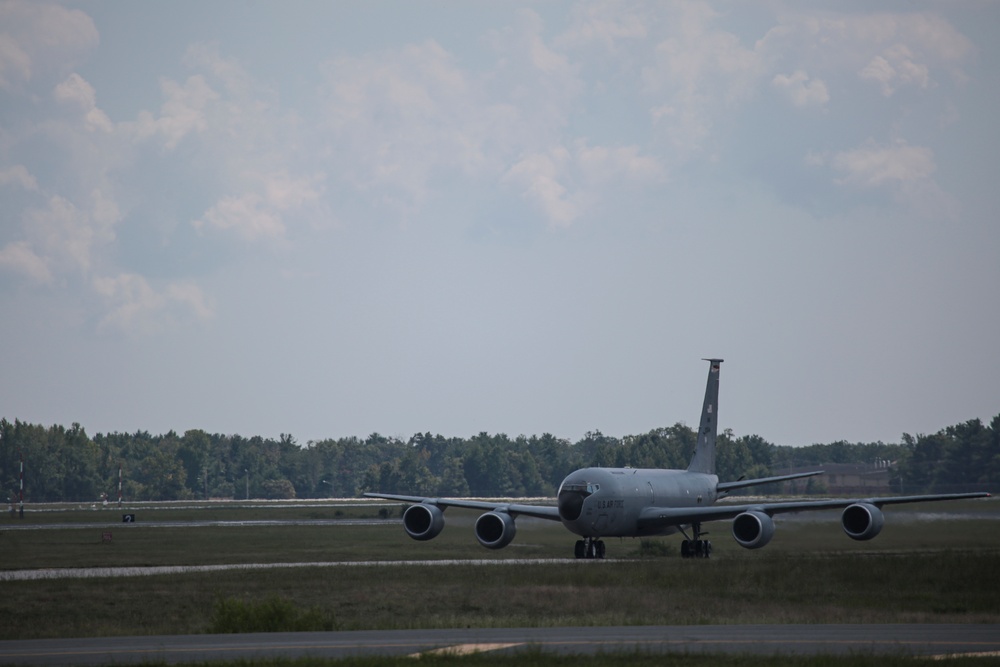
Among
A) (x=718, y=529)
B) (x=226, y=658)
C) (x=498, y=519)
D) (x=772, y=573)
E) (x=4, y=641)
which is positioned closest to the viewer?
(x=226, y=658)

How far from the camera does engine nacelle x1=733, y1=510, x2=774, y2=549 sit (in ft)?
151

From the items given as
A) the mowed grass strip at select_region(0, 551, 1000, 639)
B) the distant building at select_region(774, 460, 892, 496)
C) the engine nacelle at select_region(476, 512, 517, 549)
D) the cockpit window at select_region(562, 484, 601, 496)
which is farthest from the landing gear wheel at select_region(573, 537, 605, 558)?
the distant building at select_region(774, 460, 892, 496)

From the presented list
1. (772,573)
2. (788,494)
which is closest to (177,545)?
(772,573)

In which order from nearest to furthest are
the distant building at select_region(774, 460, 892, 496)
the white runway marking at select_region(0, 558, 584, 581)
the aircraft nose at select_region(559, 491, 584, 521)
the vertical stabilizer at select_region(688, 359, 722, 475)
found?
the white runway marking at select_region(0, 558, 584, 581) → the aircraft nose at select_region(559, 491, 584, 521) → the vertical stabilizer at select_region(688, 359, 722, 475) → the distant building at select_region(774, 460, 892, 496)

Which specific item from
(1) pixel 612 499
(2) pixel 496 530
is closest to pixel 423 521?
(2) pixel 496 530

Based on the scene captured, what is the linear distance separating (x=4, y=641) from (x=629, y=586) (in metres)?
17.8

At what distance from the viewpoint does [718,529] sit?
7200cm

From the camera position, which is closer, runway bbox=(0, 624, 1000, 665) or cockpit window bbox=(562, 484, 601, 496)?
runway bbox=(0, 624, 1000, 665)

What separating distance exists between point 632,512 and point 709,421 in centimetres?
1247

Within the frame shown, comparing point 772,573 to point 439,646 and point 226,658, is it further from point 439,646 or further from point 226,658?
A: point 226,658

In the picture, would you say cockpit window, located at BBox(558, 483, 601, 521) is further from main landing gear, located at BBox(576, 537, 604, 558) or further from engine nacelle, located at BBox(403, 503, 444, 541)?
engine nacelle, located at BBox(403, 503, 444, 541)

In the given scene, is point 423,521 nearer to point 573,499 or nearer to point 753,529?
point 573,499

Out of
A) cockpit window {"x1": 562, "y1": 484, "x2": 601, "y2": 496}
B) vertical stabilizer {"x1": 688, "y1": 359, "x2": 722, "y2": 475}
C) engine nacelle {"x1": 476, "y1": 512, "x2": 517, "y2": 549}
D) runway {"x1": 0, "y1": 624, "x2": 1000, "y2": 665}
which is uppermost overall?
vertical stabilizer {"x1": 688, "y1": 359, "x2": 722, "y2": 475}

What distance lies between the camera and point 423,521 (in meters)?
50.0
